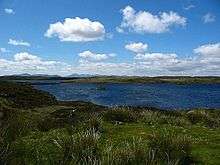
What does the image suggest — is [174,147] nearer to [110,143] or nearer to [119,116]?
[110,143]

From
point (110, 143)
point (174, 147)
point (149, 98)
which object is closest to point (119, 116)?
point (110, 143)

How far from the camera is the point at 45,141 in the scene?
1484cm

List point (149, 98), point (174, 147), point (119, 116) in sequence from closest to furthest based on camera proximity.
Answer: point (174, 147)
point (119, 116)
point (149, 98)

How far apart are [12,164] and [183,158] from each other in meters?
5.56

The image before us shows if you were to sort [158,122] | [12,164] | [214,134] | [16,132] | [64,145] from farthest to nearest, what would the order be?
[158,122], [214,134], [16,132], [64,145], [12,164]

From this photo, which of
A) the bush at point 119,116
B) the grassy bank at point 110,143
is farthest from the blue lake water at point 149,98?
the grassy bank at point 110,143

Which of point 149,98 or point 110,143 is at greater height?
point 110,143

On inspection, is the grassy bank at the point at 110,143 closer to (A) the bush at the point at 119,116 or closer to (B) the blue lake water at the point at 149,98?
(A) the bush at the point at 119,116

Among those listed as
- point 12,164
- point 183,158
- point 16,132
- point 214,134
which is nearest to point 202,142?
point 214,134

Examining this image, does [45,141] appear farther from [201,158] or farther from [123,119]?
[123,119]

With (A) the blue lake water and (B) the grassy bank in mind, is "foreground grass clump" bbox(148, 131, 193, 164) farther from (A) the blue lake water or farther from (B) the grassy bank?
(A) the blue lake water

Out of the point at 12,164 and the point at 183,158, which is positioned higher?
the point at 12,164

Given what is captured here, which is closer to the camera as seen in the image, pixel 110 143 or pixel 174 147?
pixel 174 147

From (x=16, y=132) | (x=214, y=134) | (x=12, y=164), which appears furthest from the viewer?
(x=214, y=134)
